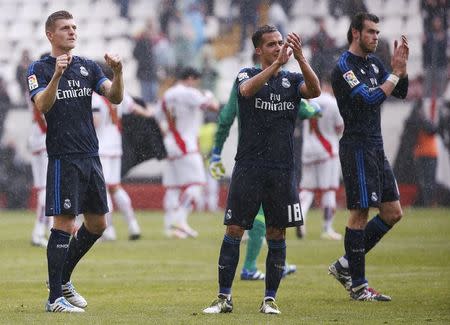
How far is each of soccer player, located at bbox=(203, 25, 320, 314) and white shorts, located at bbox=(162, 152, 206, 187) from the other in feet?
33.1

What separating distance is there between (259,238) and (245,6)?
17219 millimetres

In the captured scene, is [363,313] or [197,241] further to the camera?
[197,241]

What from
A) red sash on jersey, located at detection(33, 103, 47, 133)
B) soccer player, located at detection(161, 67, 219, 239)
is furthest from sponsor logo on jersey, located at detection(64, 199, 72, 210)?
soccer player, located at detection(161, 67, 219, 239)

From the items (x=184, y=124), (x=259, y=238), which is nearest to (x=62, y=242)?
(x=259, y=238)

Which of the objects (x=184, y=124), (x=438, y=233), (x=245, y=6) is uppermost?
(x=245, y=6)

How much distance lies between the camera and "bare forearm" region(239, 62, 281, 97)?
9.10 m

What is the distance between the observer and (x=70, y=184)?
31.1 feet

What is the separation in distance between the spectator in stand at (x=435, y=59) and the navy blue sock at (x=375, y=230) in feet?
51.7

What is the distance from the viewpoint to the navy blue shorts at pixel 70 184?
373 inches

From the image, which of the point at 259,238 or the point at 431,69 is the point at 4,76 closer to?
the point at 431,69

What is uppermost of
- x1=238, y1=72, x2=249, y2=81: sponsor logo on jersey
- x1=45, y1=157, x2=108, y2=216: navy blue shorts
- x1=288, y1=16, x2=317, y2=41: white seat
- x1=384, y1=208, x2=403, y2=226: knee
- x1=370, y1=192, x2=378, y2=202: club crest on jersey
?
x1=288, y1=16, x2=317, y2=41: white seat

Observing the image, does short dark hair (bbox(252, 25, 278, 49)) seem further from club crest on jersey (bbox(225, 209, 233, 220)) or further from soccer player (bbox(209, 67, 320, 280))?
club crest on jersey (bbox(225, 209, 233, 220))

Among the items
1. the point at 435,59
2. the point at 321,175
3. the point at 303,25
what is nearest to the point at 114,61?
the point at 321,175

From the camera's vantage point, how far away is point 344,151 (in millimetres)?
10719
